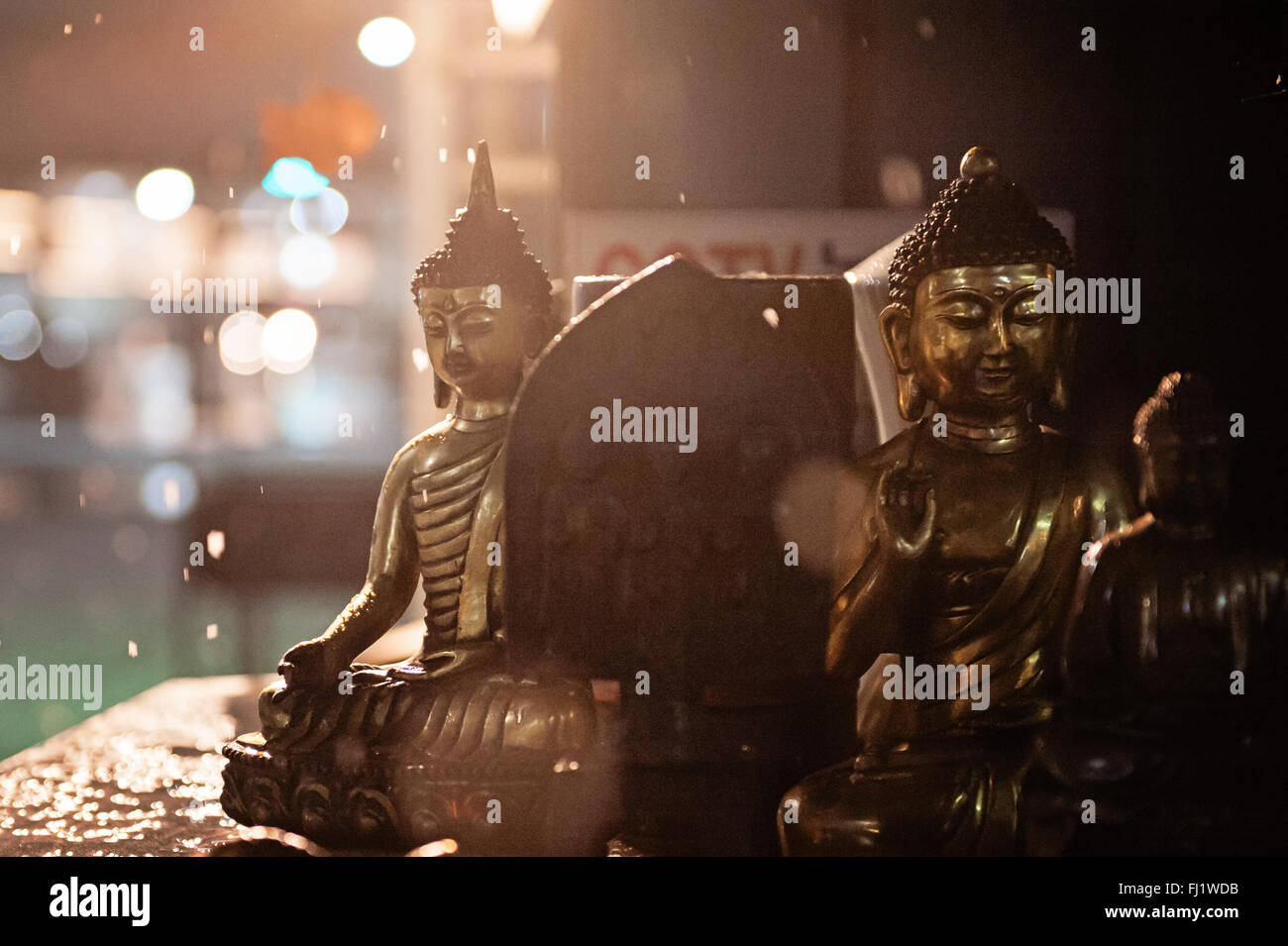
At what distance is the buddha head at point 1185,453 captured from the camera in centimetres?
123

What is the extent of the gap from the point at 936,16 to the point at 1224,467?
137 cm

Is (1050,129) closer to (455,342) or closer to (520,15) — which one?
(520,15)

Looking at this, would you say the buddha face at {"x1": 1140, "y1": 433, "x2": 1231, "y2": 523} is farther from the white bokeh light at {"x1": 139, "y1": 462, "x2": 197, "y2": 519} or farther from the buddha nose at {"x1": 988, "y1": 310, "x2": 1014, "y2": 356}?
the white bokeh light at {"x1": 139, "y1": 462, "x2": 197, "y2": 519}

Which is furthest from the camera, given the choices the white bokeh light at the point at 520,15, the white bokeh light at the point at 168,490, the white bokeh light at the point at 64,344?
the white bokeh light at the point at 64,344

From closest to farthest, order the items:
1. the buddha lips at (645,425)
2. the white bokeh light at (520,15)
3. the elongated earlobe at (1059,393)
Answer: the buddha lips at (645,425)
the elongated earlobe at (1059,393)
the white bokeh light at (520,15)

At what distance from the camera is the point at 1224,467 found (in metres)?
1.25

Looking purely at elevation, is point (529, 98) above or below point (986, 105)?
above

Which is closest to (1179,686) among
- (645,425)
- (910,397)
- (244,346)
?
(910,397)

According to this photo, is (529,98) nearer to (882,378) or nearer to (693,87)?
(693,87)

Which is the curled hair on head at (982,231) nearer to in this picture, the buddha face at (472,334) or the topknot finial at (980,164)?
the topknot finial at (980,164)

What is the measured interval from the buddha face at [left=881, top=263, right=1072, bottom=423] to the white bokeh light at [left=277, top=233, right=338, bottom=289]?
3.44m

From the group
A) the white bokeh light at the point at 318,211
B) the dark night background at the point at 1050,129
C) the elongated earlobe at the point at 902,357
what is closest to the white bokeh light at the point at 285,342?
the white bokeh light at the point at 318,211

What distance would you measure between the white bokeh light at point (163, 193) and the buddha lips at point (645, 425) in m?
2.04
